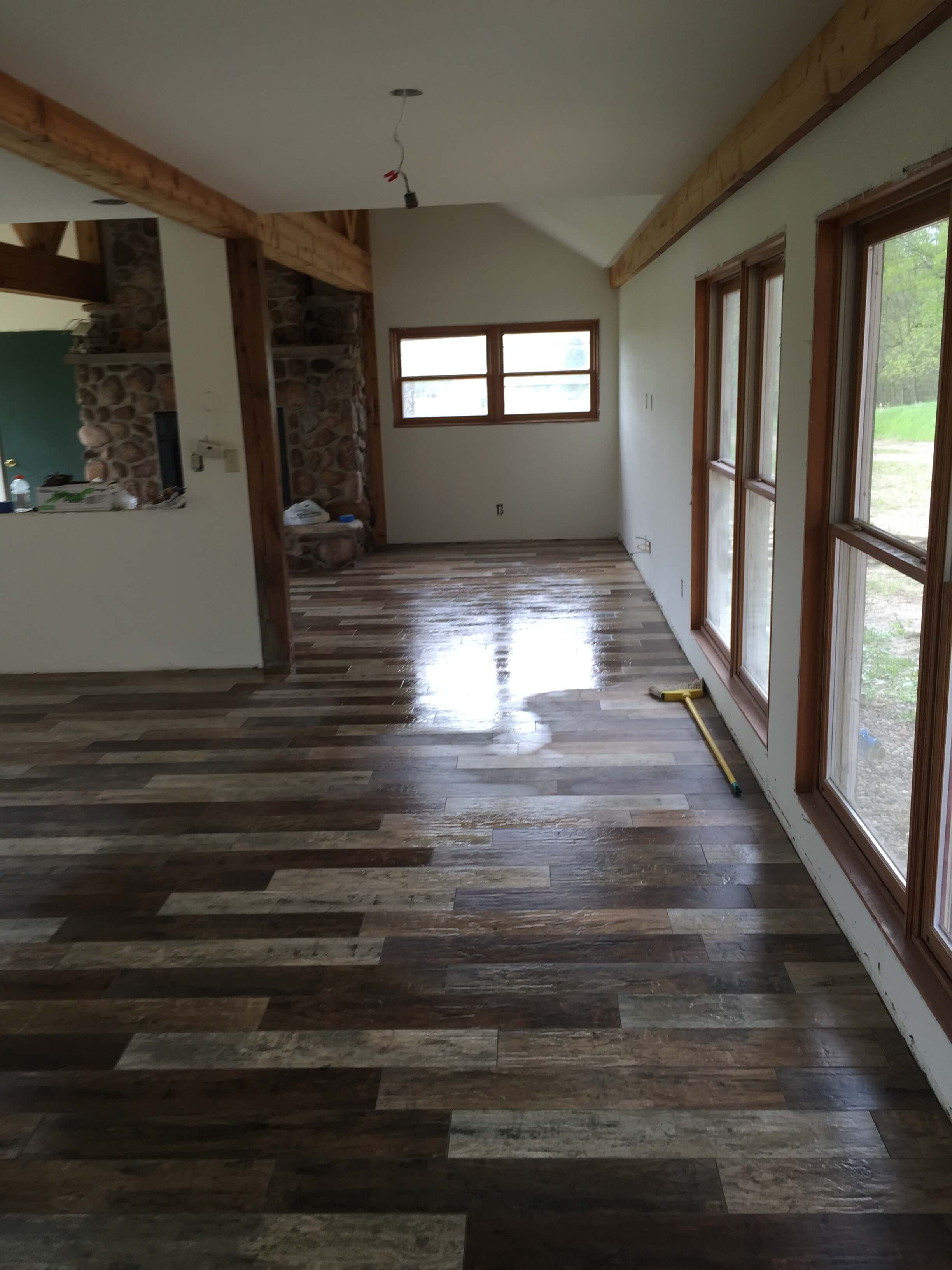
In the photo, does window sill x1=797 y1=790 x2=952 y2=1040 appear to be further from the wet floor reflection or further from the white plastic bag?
the white plastic bag

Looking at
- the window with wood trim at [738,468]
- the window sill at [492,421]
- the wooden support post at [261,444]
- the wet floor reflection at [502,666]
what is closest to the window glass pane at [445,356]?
the window sill at [492,421]

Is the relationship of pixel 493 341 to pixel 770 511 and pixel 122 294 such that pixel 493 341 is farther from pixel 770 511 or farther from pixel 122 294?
pixel 770 511

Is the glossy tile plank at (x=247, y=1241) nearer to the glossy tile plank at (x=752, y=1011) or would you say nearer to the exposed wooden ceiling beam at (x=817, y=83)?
the glossy tile plank at (x=752, y=1011)

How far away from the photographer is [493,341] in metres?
9.34

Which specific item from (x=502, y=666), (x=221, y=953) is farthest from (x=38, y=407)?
(x=221, y=953)

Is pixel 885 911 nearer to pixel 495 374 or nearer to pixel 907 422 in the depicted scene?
pixel 907 422

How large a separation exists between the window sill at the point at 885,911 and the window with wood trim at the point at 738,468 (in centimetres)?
73

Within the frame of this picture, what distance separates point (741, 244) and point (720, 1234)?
3381 millimetres

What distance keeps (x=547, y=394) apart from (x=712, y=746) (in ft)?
19.9

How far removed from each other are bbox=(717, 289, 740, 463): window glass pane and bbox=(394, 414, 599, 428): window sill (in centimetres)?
462

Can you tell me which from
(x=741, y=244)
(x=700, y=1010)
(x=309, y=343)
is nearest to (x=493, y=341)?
(x=309, y=343)

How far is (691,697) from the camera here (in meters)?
4.78

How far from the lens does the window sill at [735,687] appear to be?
3.87 metres

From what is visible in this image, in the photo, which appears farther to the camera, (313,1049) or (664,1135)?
Result: (313,1049)
